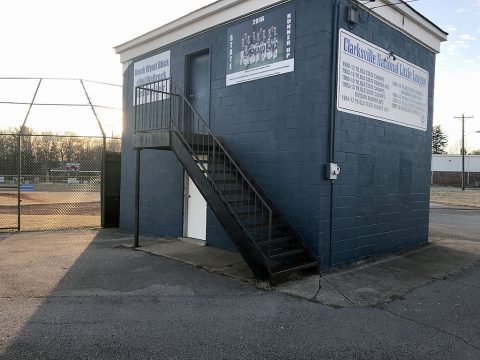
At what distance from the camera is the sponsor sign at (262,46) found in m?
7.23

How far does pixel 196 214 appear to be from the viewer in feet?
31.2

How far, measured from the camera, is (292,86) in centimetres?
715

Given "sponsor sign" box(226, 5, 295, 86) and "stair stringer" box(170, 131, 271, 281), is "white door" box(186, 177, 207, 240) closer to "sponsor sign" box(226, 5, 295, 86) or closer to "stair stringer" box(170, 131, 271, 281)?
"stair stringer" box(170, 131, 271, 281)

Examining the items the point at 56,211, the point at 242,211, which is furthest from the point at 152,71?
the point at 56,211

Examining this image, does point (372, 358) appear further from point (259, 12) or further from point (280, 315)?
point (259, 12)

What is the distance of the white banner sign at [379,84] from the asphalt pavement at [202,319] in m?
3.24

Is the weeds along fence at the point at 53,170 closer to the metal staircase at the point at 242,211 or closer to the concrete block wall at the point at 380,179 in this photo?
the metal staircase at the point at 242,211

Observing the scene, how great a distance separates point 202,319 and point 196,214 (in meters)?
4.91

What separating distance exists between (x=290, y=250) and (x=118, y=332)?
124 inches

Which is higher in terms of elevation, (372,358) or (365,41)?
(365,41)

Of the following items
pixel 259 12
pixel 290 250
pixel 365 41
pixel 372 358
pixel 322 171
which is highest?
pixel 259 12

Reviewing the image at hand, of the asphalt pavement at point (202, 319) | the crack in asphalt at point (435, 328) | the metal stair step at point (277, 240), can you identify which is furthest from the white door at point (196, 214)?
the crack in asphalt at point (435, 328)

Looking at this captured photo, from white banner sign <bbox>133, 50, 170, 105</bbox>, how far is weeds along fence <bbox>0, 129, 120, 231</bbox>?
245cm

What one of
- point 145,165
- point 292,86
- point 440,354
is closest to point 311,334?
point 440,354
